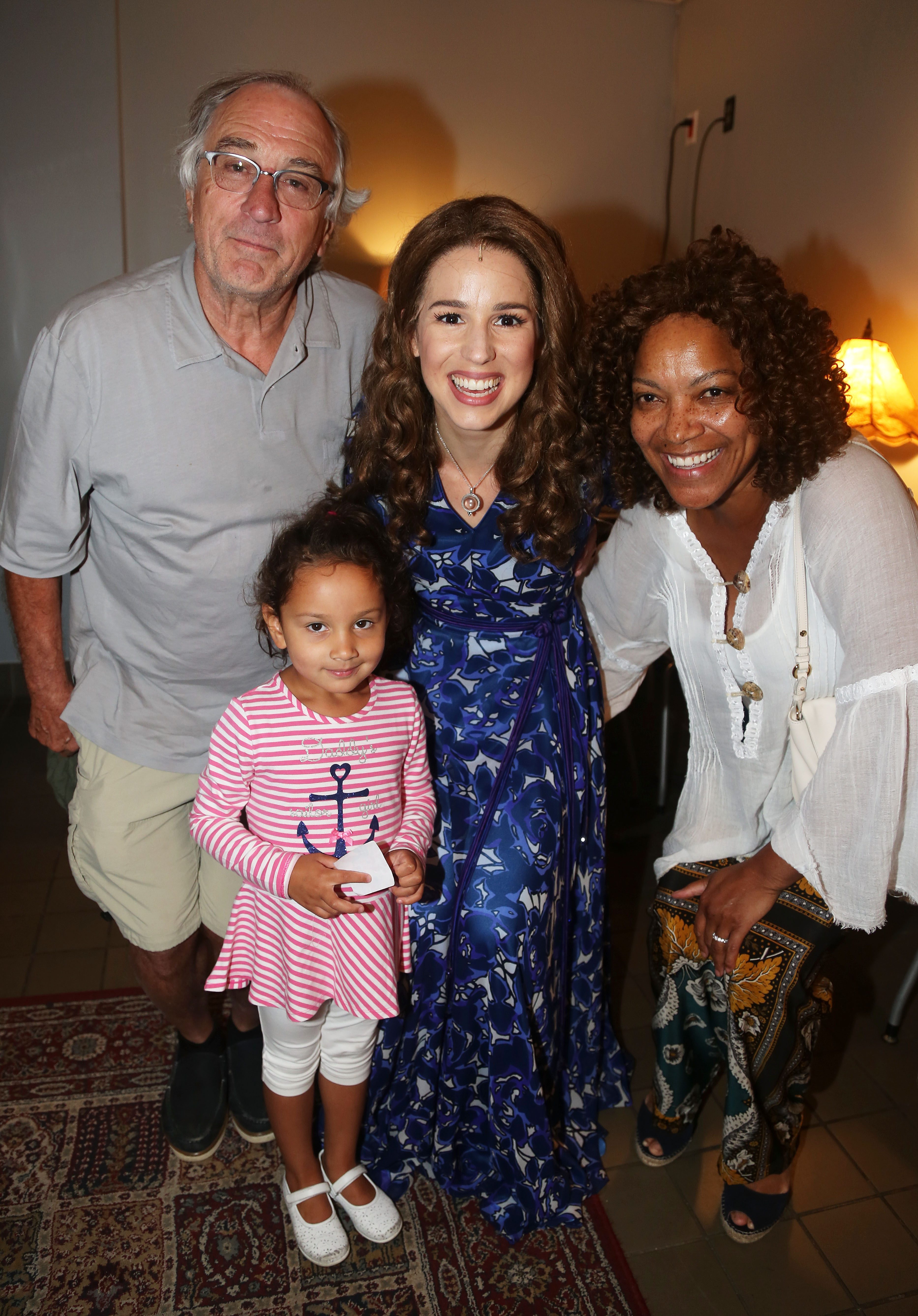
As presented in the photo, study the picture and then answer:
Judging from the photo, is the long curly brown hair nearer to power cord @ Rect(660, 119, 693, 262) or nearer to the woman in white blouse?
the woman in white blouse

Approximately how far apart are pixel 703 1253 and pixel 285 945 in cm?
105

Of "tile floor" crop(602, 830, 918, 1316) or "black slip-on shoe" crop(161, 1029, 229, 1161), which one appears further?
"black slip-on shoe" crop(161, 1029, 229, 1161)

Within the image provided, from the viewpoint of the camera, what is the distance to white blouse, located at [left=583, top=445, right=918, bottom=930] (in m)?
1.55

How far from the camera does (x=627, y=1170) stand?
201 centimetres

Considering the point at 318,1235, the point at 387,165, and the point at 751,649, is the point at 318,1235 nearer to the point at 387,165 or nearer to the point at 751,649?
the point at 751,649

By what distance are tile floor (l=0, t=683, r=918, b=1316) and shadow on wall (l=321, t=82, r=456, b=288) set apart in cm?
307

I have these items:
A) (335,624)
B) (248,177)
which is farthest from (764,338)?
(248,177)

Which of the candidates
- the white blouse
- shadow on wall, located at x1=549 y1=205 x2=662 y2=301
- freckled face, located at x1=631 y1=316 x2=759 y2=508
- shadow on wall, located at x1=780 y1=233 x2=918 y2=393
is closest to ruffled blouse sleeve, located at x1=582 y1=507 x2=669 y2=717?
the white blouse

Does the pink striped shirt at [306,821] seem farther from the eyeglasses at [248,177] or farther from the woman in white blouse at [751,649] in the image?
the eyeglasses at [248,177]

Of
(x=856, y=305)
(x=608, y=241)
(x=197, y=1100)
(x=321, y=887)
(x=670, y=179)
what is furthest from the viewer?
(x=608, y=241)

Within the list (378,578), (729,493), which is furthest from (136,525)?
(729,493)

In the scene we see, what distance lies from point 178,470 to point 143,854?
0.81 meters

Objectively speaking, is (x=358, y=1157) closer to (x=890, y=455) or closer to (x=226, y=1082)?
(x=226, y=1082)

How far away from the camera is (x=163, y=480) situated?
173 cm
